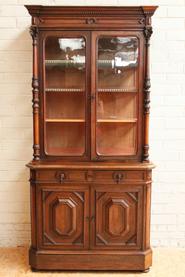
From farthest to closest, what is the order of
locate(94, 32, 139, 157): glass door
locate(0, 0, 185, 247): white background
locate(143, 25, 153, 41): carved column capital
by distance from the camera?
locate(0, 0, 185, 247): white background
locate(94, 32, 139, 157): glass door
locate(143, 25, 153, 41): carved column capital

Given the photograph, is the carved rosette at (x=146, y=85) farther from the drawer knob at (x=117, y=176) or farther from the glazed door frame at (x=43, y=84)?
the glazed door frame at (x=43, y=84)

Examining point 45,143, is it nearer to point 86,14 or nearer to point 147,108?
point 147,108

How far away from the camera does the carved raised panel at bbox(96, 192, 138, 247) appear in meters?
2.52

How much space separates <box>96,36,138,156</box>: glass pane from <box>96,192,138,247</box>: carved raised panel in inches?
13.9

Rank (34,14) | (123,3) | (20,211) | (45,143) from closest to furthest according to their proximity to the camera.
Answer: (34,14) → (45,143) → (123,3) → (20,211)

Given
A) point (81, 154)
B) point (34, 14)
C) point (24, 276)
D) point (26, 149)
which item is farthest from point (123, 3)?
point (24, 276)

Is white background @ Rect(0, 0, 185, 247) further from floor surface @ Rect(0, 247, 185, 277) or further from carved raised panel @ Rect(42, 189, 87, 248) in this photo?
carved raised panel @ Rect(42, 189, 87, 248)

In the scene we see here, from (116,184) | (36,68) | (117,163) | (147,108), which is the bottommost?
(116,184)

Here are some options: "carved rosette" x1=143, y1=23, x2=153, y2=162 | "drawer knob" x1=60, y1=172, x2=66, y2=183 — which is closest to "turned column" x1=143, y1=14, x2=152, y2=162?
"carved rosette" x1=143, y1=23, x2=153, y2=162

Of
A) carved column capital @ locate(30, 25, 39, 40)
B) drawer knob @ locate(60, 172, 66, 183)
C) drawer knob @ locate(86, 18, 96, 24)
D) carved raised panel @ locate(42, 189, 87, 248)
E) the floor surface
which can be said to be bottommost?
the floor surface

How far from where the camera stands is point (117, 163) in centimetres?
253

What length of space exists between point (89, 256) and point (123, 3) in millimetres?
2127

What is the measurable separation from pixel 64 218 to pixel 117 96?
1.07m

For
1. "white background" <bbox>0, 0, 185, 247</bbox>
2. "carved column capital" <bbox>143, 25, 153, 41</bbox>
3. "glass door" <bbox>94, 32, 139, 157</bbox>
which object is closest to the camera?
"carved column capital" <bbox>143, 25, 153, 41</bbox>
